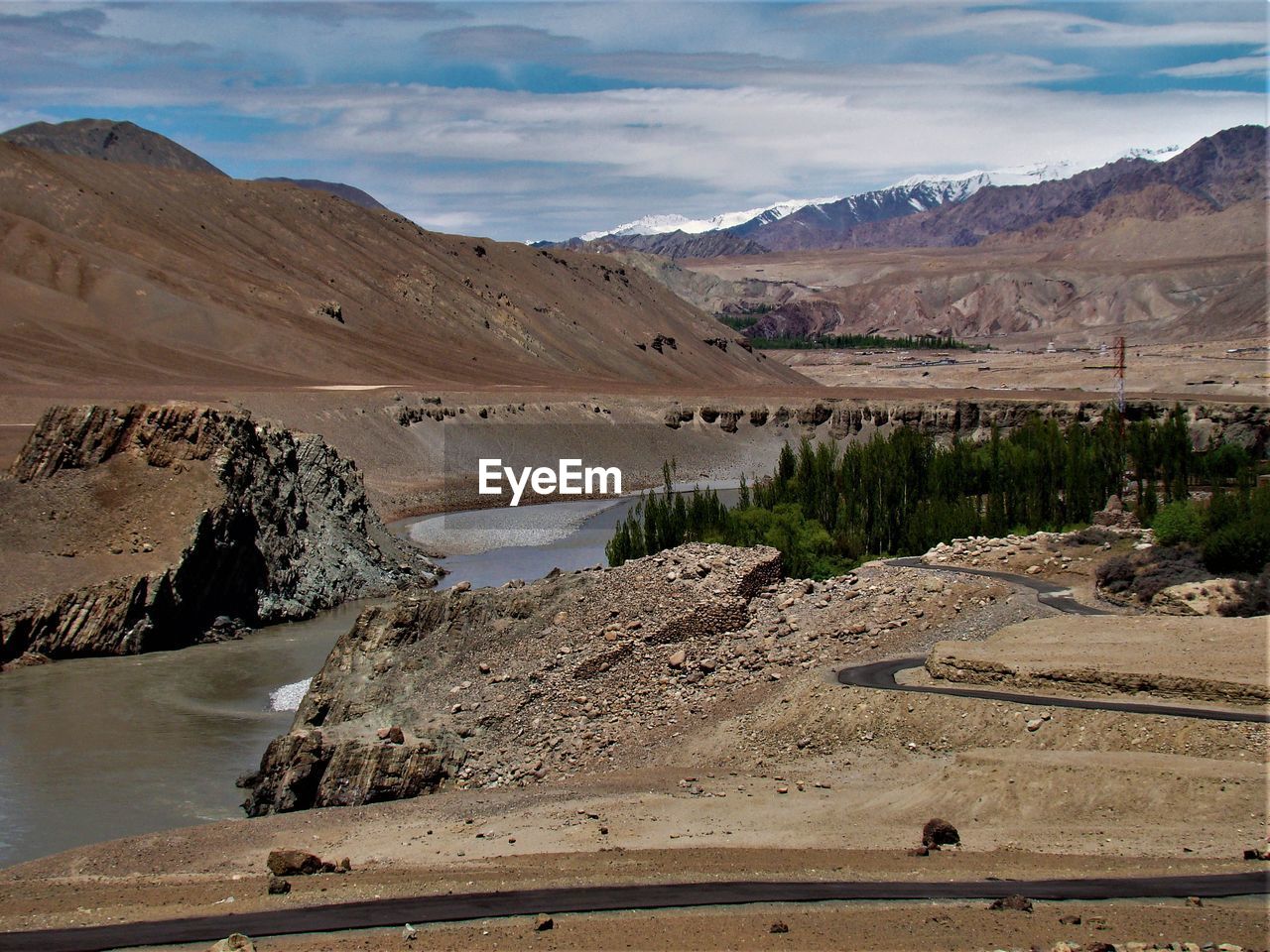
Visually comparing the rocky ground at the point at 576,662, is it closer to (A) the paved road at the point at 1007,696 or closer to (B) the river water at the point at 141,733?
(A) the paved road at the point at 1007,696

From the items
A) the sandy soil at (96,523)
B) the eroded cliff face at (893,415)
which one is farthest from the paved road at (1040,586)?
the eroded cliff face at (893,415)

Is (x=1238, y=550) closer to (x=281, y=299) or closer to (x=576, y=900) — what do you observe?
(x=576, y=900)

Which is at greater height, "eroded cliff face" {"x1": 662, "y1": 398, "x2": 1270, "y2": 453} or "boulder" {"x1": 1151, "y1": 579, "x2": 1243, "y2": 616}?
"eroded cliff face" {"x1": 662, "y1": 398, "x2": 1270, "y2": 453}

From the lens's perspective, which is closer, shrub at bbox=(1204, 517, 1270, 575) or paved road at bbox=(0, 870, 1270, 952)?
paved road at bbox=(0, 870, 1270, 952)

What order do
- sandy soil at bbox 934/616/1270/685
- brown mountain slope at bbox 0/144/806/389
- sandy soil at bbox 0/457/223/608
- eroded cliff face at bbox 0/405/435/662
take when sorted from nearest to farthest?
sandy soil at bbox 934/616/1270/685, eroded cliff face at bbox 0/405/435/662, sandy soil at bbox 0/457/223/608, brown mountain slope at bbox 0/144/806/389

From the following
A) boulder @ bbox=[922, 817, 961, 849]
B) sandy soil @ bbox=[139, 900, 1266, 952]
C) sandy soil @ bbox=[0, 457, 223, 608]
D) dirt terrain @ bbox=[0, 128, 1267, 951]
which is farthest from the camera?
sandy soil @ bbox=[0, 457, 223, 608]

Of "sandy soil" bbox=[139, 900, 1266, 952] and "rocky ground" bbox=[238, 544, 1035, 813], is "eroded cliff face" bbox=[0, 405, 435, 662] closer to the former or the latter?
"rocky ground" bbox=[238, 544, 1035, 813]

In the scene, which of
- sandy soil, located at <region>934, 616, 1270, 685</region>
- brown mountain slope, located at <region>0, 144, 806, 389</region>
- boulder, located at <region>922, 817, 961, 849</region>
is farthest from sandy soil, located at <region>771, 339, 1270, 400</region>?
boulder, located at <region>922, 817, 961, 849</region>
